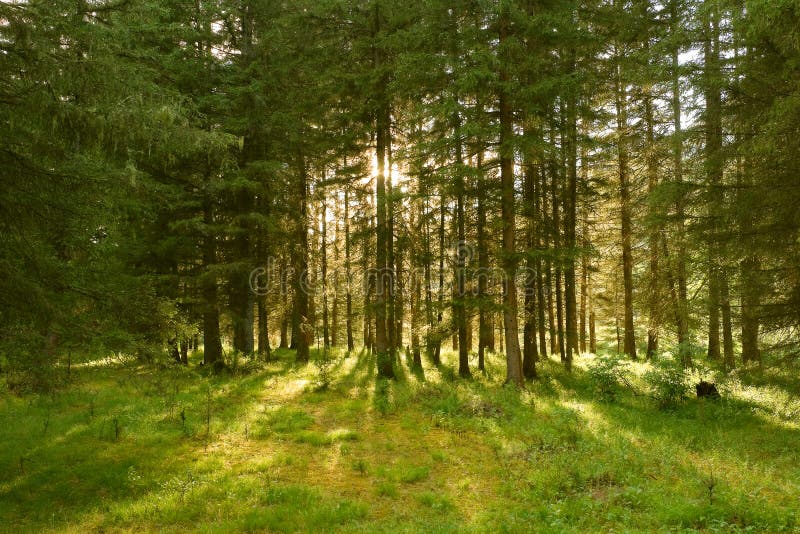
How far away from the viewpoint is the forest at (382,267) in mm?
6793

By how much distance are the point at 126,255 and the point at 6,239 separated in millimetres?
12453

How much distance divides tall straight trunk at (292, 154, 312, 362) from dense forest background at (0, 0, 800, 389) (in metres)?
0.12

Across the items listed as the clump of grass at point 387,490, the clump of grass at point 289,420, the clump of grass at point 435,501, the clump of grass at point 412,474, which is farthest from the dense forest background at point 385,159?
the clump of grass at point 435,501

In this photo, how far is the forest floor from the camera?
6578 millimetres

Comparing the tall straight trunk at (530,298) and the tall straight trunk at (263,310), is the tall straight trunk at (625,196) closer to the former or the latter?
the tall straight trunk at (530,298)

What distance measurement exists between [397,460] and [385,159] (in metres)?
12.8

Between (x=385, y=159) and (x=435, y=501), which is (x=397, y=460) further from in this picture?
(x=385, y=159)

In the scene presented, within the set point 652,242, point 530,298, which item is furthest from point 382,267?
point 652,242

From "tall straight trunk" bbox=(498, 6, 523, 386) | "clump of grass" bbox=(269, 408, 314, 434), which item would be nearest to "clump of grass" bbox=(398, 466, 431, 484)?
"clump of grass" bbox=(269, 408, 314, 434)

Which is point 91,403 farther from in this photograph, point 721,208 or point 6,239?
point 721,208

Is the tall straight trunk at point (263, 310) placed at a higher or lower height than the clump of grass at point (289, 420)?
higher

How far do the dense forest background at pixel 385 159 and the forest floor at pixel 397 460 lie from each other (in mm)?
2092

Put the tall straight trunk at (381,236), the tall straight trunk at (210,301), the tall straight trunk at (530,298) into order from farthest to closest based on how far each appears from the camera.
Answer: the tall straight trunk at (210,301) → the tall straight trunk at (381,236) → the tall straight trunk at (530,298)

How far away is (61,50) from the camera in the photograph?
6.28 m
